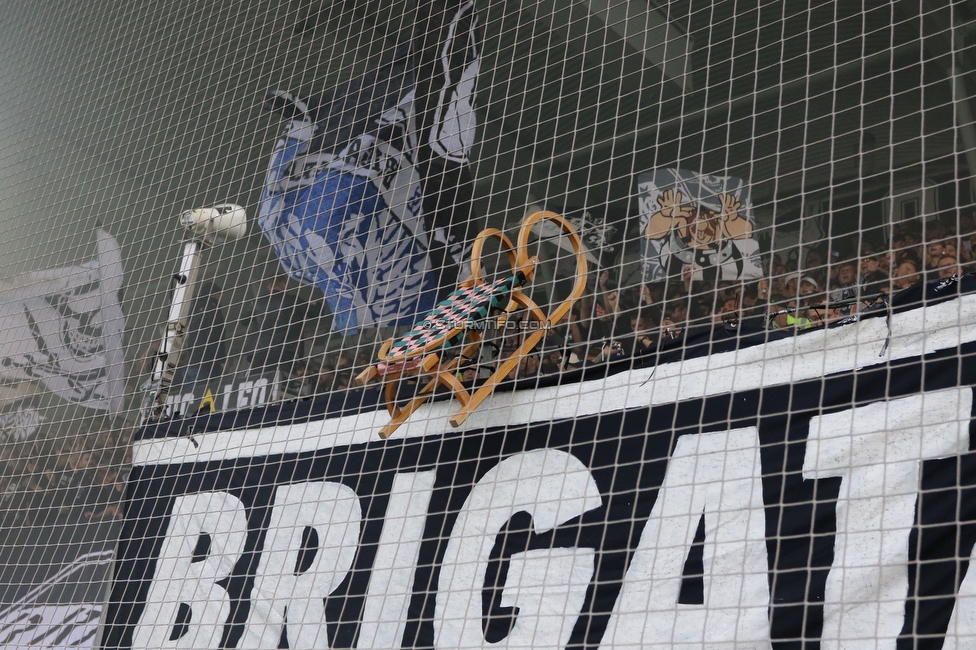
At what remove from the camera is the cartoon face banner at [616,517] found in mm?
2041

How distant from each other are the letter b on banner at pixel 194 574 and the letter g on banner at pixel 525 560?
2.93 ft

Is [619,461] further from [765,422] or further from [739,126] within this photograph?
[739,126]

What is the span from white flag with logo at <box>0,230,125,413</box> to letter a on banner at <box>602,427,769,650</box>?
2.58 meters

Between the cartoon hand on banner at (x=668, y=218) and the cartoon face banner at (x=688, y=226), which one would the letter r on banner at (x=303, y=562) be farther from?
the cartoon hand on banner at (x=668, y=218)

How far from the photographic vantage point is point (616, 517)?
2455 mm

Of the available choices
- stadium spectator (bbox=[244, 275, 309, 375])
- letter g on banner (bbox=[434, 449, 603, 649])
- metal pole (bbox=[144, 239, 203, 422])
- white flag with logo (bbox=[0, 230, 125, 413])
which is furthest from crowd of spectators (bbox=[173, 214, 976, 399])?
white flag with logo (bbox=[0, 230, 125, 413])

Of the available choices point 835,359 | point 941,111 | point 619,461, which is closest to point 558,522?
point 619,461

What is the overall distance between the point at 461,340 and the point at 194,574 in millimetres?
1273

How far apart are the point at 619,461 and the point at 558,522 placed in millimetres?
240

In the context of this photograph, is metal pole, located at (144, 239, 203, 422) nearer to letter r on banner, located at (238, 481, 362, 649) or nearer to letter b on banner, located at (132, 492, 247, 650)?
letter b on banner, located at (132, 492, 247, 650)

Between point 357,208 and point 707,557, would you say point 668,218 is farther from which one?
point 707,557

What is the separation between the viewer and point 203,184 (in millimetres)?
4895

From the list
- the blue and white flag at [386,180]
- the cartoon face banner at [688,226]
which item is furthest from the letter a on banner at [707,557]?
the cartoon face banner at [688,226]

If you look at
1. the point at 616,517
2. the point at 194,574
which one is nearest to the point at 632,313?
the point at 616,517
